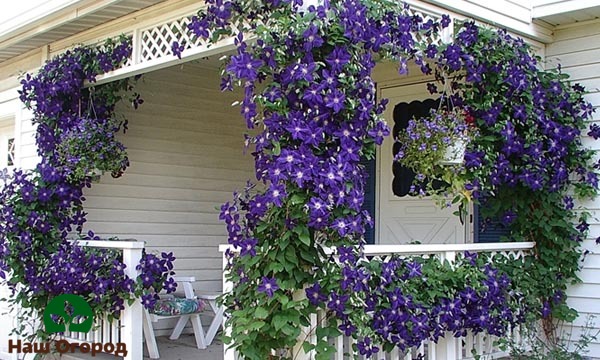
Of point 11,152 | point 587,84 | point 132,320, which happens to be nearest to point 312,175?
point 132,320

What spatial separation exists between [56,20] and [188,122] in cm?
174

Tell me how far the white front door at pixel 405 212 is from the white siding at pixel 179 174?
160cm

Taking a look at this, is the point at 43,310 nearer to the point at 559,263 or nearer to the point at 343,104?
the point at 343,104

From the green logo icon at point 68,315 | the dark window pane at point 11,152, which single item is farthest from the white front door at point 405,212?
the dark window pane at point 11,152

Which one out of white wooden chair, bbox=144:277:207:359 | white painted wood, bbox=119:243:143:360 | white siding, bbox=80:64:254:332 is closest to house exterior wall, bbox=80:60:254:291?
white siding, bbox=80:64:254:332

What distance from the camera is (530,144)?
4.93m

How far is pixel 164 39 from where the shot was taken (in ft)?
15.5

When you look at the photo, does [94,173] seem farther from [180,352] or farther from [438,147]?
[438,147]

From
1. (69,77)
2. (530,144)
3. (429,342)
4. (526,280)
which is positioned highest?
(69,77)

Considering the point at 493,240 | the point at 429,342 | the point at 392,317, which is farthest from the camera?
the point at 493,240

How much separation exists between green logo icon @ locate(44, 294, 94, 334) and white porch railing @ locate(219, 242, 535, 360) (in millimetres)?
1719

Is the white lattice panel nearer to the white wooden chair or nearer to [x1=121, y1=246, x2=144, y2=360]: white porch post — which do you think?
[x1=121, y1=246, x2=144, y2=360]: white porch post

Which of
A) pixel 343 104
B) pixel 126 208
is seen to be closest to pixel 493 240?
pixel 343 104

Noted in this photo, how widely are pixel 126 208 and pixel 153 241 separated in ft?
1.39
